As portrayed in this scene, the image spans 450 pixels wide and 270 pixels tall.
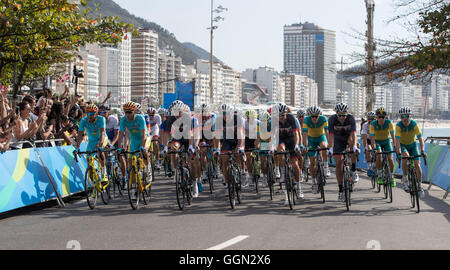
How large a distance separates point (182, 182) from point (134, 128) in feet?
5.99

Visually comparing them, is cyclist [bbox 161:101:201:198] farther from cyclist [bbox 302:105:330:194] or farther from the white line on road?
the white line on road

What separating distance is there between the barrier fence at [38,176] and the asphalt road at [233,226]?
308 mm

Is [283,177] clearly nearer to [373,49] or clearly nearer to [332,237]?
[332,237]

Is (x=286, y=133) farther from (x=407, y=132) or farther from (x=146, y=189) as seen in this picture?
(x=146, y=189)

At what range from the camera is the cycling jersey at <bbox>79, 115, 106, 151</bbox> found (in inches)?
492

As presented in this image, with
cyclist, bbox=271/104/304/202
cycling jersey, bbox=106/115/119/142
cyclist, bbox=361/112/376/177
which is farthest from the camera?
cycling jersey, bbox=106/115/119/142

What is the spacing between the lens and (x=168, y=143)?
1216 cm

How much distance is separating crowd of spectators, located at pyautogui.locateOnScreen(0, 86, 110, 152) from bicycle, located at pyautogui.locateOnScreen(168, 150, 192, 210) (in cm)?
309

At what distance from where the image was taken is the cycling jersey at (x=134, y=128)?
12.1 meters

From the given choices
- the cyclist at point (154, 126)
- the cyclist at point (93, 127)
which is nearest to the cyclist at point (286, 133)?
the cyclist at point (93, 127)

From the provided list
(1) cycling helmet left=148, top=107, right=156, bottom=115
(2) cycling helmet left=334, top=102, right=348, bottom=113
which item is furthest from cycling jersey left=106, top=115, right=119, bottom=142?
(2) cycling helmet left=334, top=102, right=348, bottom=113
